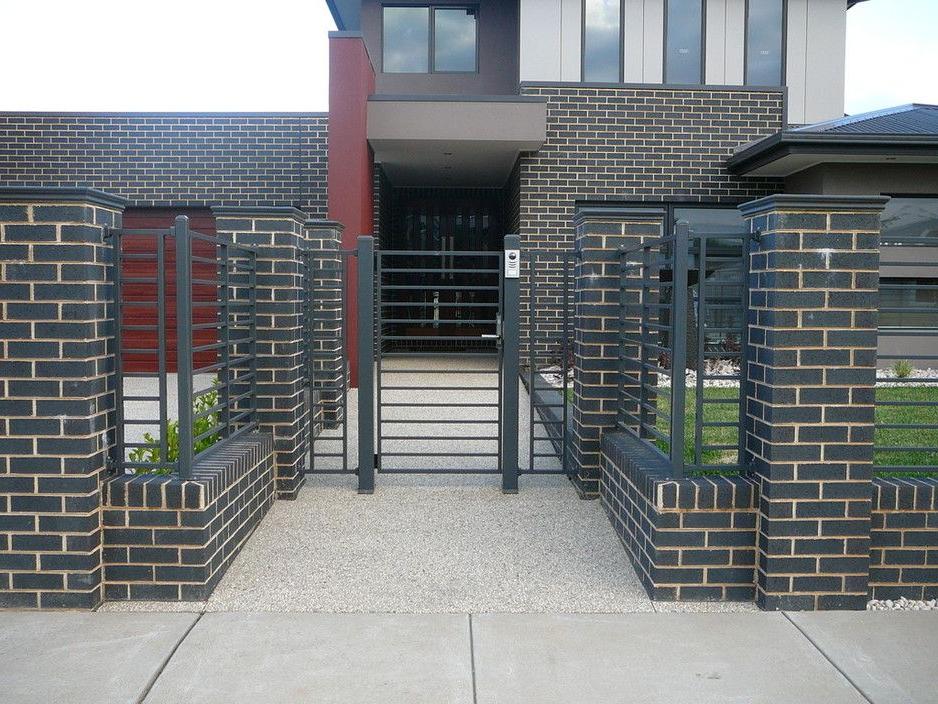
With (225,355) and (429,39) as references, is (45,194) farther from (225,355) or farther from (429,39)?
(429,39)

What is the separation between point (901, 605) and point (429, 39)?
1598 centimetres

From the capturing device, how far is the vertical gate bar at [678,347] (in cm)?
472

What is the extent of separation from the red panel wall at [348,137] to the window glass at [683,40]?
6466 mm

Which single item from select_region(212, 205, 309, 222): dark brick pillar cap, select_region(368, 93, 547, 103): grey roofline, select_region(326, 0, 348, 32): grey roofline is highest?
select_region(326, 0, 348, 32): grey roofline

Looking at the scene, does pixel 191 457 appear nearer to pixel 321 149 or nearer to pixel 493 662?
pixel 493 662

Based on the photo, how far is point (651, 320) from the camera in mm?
6227

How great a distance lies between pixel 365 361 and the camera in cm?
697

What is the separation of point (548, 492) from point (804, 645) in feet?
10.1

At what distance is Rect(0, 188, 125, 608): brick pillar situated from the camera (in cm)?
446

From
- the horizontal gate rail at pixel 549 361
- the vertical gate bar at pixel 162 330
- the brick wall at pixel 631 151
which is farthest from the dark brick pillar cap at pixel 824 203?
the brick wall at pixel 631 151

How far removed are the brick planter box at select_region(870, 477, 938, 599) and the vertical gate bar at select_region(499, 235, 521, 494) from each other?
292 centimetres

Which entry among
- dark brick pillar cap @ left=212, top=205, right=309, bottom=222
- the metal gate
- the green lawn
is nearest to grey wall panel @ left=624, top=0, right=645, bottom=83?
the metal gate

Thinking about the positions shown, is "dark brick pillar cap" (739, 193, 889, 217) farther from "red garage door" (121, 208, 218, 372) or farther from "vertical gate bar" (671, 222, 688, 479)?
"red garage door" (121, 208, 218, 372)

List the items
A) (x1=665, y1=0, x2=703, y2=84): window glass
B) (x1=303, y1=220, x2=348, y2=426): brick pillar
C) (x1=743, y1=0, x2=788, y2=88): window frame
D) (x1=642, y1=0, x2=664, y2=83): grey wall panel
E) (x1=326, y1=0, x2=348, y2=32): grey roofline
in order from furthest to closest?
(x1=326, y1=0, x2=348, y2=32): grey roofline, (x1=743, y1=0, x2=788, y2=88): window frame, (x1=665, y1=0, x2=703, y2=84): window glass, (x1=642, y1=0, x2=664, y2=83): grey wall panel, (x1=303, y1=220, x2=348, y2=426): brick pillar
